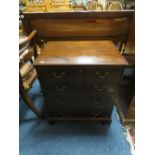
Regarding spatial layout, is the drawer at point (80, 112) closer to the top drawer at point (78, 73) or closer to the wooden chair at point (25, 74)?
the wooden chair at point (25, 74)

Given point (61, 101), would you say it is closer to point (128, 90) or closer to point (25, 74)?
point (25, 74)

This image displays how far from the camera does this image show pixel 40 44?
6.39ft

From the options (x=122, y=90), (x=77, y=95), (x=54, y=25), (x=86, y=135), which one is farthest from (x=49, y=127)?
(x=54, y=25)

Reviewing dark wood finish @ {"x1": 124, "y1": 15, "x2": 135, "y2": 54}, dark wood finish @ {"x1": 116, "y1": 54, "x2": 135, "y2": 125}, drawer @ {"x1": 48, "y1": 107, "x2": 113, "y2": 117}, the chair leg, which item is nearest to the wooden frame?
dark wood finish @ {"x1": 124, "y1": 15, "x2": 135, "y2": 54}

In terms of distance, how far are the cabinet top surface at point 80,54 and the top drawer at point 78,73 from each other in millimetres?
37

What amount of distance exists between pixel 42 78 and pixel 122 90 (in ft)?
3.42

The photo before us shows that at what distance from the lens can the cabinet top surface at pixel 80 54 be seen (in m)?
1.17

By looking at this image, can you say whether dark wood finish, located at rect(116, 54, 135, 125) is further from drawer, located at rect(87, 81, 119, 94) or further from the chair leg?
the chair leg

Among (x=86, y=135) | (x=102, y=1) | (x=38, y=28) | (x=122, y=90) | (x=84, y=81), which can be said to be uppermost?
(x=102, y=1)

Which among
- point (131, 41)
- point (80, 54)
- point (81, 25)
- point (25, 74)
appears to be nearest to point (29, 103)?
point (25, 74)

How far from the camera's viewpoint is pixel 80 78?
1230 mm

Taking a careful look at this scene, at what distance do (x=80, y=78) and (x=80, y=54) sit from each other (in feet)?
0.62
